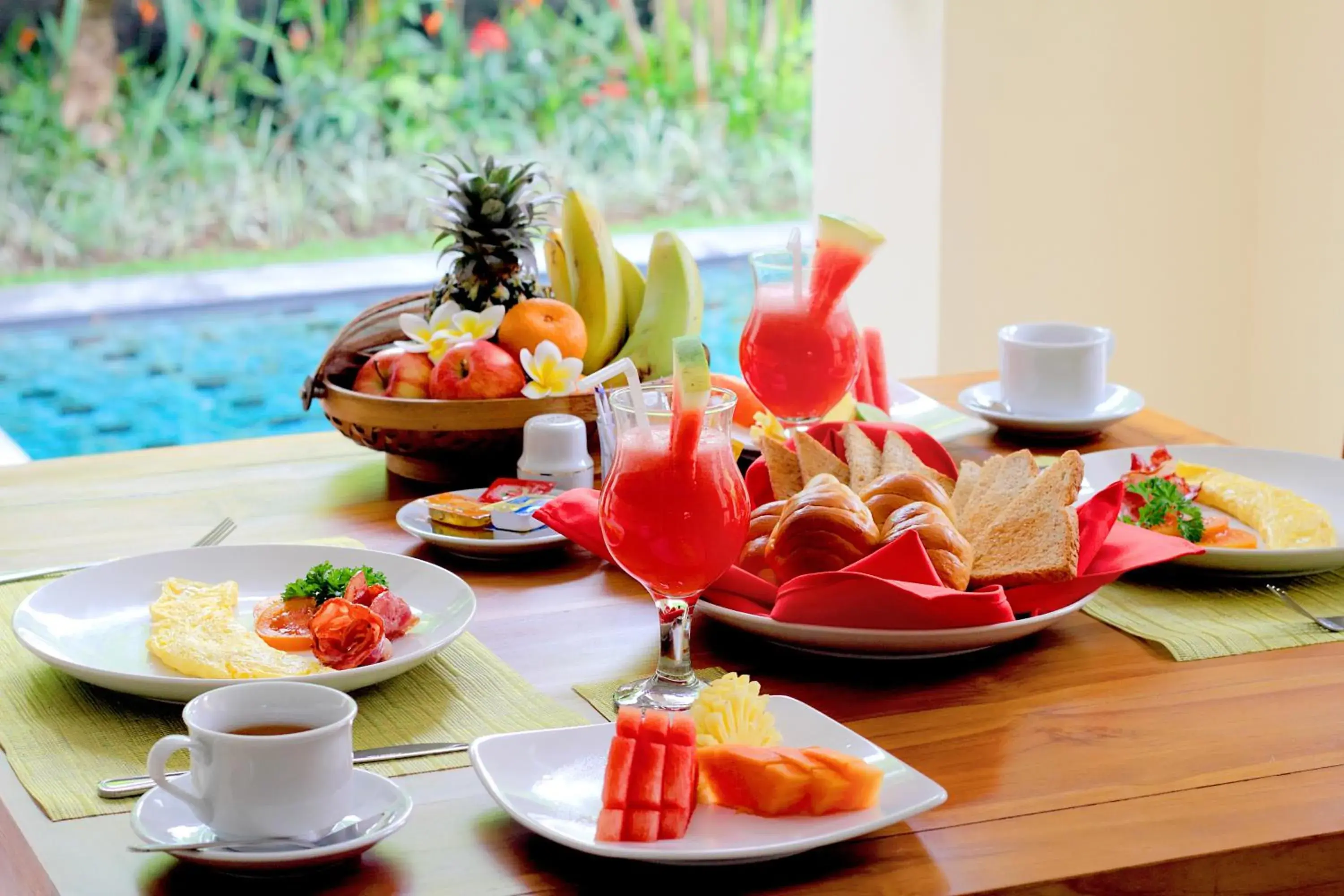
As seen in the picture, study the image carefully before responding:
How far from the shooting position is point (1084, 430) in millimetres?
1694

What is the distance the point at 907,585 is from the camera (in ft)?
3.30

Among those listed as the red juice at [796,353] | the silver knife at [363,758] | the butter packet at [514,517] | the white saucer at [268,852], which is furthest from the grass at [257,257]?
the white saucer at [268,852]

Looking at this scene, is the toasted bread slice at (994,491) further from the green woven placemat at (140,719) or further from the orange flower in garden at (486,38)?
the orange flower in garden at (486,38)

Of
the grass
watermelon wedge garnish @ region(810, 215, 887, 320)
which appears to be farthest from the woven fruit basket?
the grass

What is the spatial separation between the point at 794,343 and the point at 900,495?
0.33 meters

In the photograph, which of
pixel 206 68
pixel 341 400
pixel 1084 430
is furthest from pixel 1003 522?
pixel 206 68

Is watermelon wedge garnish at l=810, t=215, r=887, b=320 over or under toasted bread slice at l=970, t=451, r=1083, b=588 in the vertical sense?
over

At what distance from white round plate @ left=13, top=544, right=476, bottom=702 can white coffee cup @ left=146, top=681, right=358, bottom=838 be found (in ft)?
0.62

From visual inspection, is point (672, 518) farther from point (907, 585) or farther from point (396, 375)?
point (396, 375)

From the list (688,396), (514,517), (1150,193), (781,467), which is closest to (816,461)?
(781,467)

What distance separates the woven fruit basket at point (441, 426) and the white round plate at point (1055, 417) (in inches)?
18.2

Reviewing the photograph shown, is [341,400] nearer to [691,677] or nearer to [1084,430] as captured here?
[691,677]

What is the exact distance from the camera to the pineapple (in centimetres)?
165

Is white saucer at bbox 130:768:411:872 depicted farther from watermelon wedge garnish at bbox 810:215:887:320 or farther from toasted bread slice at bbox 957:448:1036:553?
watermelon wedge garnish at bbox 810:215:887:320
